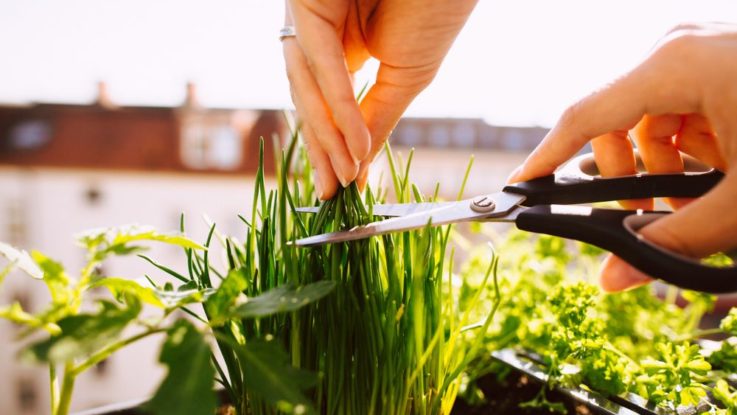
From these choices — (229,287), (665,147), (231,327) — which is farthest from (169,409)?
(665,147)

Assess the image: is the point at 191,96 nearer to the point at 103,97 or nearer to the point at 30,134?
the point at 103,97

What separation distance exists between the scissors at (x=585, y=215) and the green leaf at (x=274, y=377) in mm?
123

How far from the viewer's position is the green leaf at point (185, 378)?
27 centimetres

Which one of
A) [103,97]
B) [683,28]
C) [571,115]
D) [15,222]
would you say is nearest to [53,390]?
[571,115]

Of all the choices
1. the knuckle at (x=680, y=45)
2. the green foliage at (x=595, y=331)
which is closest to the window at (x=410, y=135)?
the green foliage at (x=595, y=331)

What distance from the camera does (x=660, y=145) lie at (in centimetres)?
57

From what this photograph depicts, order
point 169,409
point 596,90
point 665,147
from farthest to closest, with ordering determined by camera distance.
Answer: point 665,147
point 596,90
point 169,409

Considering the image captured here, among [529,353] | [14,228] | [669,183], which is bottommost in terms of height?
[14,228]

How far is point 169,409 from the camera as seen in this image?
0.27 m

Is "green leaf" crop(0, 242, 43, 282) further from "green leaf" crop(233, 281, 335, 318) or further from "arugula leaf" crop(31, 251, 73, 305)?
"green leaf" crop(233, 281, 335, 318)

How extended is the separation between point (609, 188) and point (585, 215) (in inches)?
4.3

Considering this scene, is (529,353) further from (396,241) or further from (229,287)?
(229,287)

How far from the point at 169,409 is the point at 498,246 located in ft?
2.48

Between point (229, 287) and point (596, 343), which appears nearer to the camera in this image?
point (229, 287)
